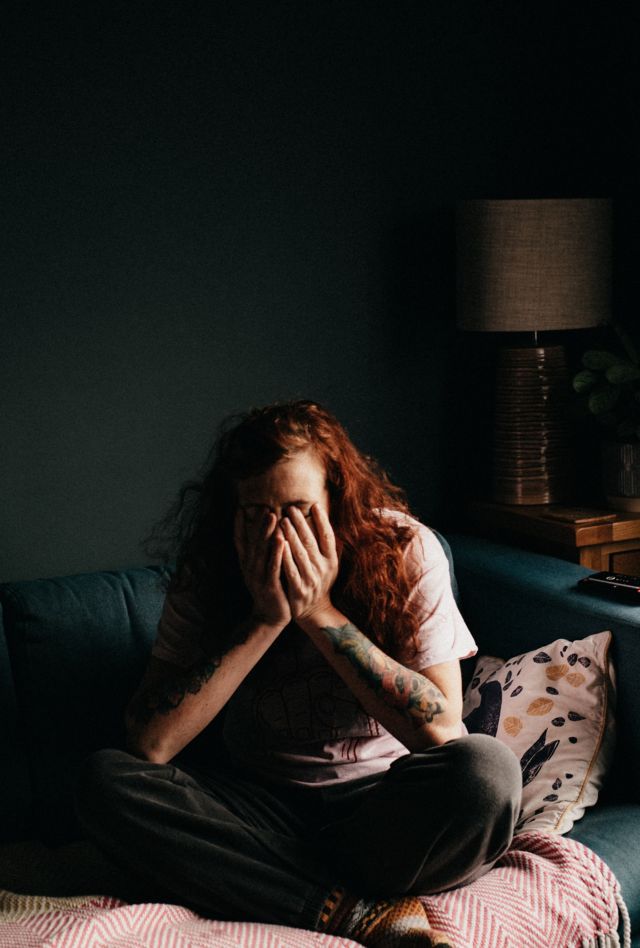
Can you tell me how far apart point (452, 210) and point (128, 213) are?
0.82 metres

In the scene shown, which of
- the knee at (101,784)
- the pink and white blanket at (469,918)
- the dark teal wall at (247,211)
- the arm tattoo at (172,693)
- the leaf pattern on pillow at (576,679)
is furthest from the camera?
the dark teal wall at (247,211)

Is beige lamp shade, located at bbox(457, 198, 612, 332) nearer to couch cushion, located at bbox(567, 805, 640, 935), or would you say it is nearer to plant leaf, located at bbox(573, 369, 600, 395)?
plant leaf, located at bbox(573, 369, 600, 395)

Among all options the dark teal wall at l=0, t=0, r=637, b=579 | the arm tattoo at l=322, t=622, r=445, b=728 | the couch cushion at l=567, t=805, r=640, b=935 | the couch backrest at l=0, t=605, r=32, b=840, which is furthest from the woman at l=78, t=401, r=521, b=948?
the dark teal wall at l=0, t=0, r=637, b=579

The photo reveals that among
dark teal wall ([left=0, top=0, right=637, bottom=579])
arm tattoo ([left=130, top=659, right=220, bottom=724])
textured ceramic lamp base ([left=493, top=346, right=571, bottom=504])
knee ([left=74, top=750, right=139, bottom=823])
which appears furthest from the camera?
textured ceramic lamp base ([left=493, top=346, right=571, bottom=504])

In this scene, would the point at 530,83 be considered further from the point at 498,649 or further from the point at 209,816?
the point at 209,816

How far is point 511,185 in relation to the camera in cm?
275

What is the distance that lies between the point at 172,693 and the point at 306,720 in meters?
0.22

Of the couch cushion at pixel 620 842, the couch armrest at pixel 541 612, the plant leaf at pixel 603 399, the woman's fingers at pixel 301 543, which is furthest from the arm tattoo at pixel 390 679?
the plant leaf at pixel 603 399

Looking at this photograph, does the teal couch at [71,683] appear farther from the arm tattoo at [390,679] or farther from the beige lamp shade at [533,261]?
the beige lamp shade at [533,261]

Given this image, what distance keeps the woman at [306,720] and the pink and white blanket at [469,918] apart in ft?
0.14

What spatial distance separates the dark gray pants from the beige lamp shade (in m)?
1.15

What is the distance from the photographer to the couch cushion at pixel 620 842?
5.47 feet

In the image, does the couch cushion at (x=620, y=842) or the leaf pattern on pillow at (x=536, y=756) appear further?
the leaf pattern on pillow at (x=536, y=756)

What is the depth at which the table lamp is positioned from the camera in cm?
244
